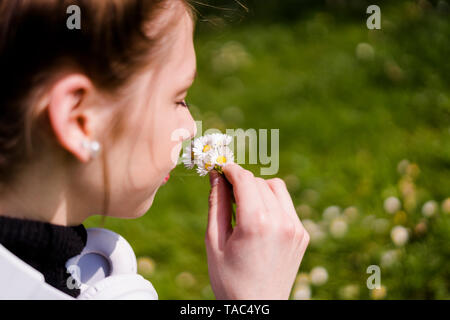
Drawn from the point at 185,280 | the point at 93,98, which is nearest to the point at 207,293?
the point at 185,280

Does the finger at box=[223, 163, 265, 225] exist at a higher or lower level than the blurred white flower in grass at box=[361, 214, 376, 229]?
higher

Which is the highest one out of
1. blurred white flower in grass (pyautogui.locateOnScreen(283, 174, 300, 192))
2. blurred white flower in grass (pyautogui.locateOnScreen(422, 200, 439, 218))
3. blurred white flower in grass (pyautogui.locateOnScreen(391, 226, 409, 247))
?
blurred white flower in grass (pyautogui.locateOnScreen(422, 200, 439, 218))

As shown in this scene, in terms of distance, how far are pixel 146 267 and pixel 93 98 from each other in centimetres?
126

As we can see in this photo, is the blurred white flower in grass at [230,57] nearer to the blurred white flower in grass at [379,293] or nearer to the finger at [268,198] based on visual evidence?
the blurred white flower in grass at [379,293]

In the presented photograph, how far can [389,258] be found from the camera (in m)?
A: 1.90

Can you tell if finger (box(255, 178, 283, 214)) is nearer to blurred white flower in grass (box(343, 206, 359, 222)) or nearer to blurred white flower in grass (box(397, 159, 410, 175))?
blurred white flower in grass (box(343, 206, 359, 222))

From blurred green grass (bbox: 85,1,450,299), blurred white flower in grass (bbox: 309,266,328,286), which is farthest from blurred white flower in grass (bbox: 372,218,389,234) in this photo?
blurred white flower in grass (bbox: 309,266,328,286)

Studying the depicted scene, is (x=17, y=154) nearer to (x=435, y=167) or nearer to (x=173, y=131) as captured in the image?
(x=173, y=131)

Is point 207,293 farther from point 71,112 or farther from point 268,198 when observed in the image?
point 71,112

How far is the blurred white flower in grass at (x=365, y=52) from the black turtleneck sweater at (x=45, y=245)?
7.90ft

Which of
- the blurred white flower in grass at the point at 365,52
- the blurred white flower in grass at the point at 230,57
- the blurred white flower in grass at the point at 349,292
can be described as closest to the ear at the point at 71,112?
the blurred white flower in grass at the point at 349,292

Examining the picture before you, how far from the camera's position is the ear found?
37.4 inches

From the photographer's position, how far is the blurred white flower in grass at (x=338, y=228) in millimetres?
2086
